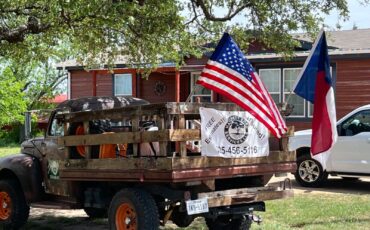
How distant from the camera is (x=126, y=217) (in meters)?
6.66

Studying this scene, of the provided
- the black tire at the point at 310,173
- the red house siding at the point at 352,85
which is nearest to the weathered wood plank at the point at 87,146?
the black tire at the point at 310,173

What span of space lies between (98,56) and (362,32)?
12590mm

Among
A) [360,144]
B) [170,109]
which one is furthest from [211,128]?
[360,144]

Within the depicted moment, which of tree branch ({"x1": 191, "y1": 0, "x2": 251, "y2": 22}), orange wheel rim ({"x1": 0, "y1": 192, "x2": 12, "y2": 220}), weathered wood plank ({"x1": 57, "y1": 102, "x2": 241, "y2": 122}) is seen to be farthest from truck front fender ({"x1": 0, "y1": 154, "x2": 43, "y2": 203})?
tree branch ({"x1": 191, "y1": 0, "x2": 251, "y2": 22})

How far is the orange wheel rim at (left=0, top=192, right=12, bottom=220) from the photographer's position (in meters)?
8.62

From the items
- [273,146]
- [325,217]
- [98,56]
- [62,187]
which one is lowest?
[325,217]

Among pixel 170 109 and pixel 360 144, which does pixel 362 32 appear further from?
pixel 170 109

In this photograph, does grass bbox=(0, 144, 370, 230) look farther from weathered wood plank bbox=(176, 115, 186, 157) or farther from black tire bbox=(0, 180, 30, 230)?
weathered wood plank bbox=(176, 115, 186, 157)

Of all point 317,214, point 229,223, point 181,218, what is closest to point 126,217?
point 181,218

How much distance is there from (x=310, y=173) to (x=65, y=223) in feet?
19.6

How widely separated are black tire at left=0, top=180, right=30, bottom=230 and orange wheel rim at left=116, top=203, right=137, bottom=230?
2.37 meters

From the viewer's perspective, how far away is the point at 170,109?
6.11 m

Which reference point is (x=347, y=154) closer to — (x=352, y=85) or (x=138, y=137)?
(x=138, y=137)

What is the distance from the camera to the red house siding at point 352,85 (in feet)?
64.5
